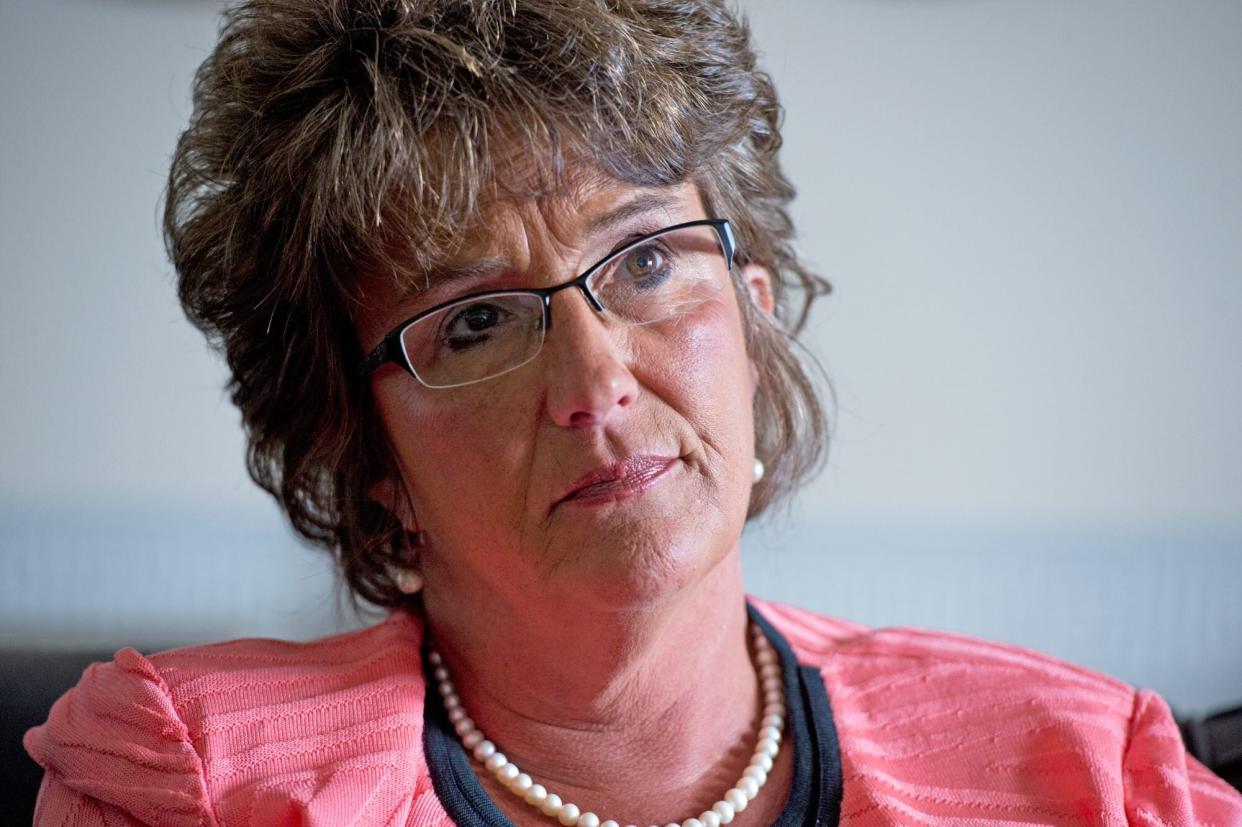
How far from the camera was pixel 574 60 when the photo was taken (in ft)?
3.89

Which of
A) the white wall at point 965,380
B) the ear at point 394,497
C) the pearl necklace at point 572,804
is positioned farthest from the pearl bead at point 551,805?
the white wall at point 965,380

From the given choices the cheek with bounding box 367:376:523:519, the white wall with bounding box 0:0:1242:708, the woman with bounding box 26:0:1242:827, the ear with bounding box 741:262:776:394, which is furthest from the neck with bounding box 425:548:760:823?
the white wall with bounding box 0:0:1242:708

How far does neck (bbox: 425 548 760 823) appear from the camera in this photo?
4.06ft

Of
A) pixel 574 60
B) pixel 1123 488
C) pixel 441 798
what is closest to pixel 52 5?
pixel 574 60

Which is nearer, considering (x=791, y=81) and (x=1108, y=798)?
(x=1108, y=798)

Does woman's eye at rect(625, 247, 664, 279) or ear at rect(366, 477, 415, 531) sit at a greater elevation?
woman's eye at rect(625, 247, 664, 279)

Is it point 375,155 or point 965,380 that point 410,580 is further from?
point 965,380

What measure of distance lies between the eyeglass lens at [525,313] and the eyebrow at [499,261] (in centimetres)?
2

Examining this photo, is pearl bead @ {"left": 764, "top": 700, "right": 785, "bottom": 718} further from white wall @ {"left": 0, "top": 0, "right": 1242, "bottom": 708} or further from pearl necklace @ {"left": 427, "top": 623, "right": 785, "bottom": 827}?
white wall @ {"left": 0, "top": 0, "right": 1242, "bottom": 708}

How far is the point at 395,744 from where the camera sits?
1239 mm

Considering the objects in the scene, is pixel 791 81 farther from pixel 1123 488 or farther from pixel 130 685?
pixel 130 685

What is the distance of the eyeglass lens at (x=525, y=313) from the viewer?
1.20 metres

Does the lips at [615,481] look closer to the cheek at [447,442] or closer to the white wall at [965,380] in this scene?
the cheek at [447,442]

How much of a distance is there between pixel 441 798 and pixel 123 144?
1.83 metres
